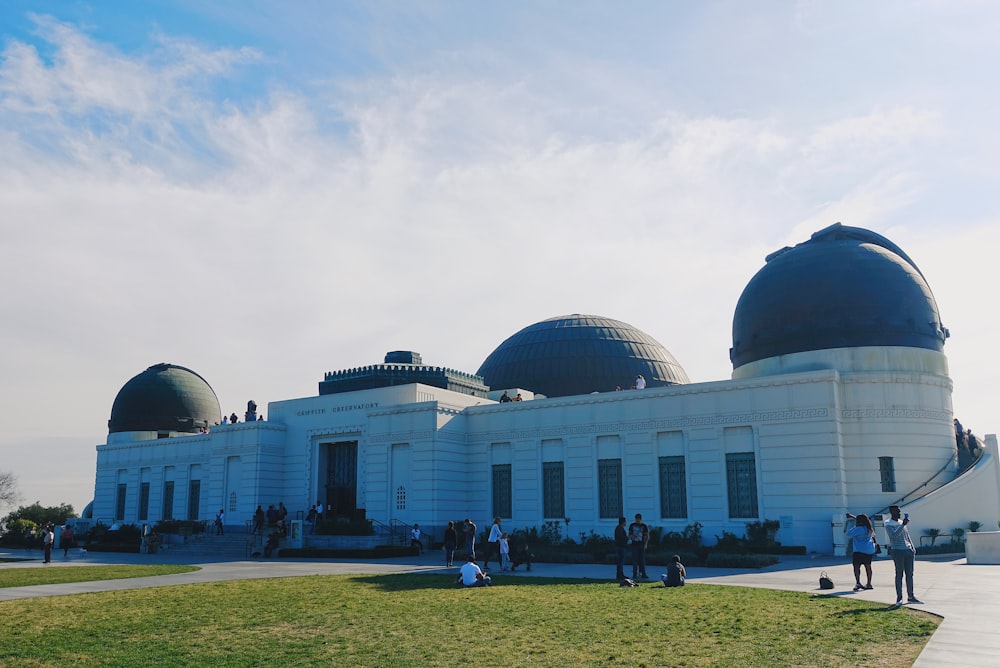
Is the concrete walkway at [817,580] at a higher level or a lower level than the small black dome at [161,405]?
lower

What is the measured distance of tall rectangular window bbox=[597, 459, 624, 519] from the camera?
36.1 m

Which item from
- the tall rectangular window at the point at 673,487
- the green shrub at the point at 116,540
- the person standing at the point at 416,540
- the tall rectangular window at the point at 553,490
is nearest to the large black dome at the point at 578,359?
the tall rectangular window at the point at 553,490

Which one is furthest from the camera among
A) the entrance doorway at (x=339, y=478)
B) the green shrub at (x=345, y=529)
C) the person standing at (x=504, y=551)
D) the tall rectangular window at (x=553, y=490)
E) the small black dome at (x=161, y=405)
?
the small black dome at (x=161, y=405)

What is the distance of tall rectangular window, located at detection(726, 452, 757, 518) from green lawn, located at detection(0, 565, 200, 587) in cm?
2038

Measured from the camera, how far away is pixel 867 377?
32875 millimetres

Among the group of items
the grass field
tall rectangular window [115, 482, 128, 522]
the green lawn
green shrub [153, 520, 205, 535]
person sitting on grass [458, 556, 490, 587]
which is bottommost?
the green lawn

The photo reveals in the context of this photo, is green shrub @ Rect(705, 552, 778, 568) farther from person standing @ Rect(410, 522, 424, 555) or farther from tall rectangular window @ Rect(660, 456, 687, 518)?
person standing @ Rect(410, 522, 424, 555)

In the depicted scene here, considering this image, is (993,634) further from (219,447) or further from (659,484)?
(219,447)

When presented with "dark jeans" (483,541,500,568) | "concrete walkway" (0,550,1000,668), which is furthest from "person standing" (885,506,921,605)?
"dark jeans" (483,541,500,568)

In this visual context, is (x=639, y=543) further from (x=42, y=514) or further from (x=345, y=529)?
(x=42, y=514)

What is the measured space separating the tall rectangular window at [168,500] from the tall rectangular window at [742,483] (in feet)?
120

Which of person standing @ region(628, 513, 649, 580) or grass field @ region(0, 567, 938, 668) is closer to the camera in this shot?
grass field @ region(0, 567, 938, 668)

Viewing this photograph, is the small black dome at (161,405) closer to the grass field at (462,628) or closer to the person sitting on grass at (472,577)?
the grass field at (462,628)

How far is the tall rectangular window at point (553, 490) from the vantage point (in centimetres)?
3753
